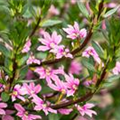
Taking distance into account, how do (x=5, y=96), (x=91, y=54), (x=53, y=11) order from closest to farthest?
(x=5, y=96) → (x=91, y=54) → (x=53, y=11)

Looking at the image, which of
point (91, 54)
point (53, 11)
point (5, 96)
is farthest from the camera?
point (53, 11)

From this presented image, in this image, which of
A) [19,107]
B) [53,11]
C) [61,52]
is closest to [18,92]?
[19,107]

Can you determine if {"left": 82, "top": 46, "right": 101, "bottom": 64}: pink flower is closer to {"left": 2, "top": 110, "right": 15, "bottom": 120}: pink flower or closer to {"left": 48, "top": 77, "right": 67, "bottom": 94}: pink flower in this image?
{"left": 48, "top": 77, "right": 67, "bottom": 94}: pink flower

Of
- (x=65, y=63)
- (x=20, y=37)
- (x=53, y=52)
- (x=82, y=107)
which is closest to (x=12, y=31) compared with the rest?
(x=20, y=37)

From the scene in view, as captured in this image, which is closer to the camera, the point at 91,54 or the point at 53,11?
the point at 91,54

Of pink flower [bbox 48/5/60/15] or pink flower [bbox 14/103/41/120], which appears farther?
pink flower [bbox 48/5/60/15]

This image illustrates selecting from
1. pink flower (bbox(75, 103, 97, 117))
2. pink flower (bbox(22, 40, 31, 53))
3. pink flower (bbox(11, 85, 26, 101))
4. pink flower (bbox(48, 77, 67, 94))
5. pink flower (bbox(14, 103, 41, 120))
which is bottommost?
pink flower (bbox(75, 103, 97, 117))

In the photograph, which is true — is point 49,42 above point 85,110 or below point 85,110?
above

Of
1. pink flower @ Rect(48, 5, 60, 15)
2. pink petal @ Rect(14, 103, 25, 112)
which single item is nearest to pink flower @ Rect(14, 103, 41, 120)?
pink petal @ Rect(14, 103, 25, 112)

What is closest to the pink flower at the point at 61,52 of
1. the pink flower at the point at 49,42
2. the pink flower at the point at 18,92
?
the pink flower at the point at 49,42

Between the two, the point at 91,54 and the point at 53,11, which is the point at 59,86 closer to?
the point at 91,54

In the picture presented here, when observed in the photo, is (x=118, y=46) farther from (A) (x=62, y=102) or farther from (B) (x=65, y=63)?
(B) (x=65, y=63)

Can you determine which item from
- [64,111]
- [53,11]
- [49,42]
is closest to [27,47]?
[49,42]
